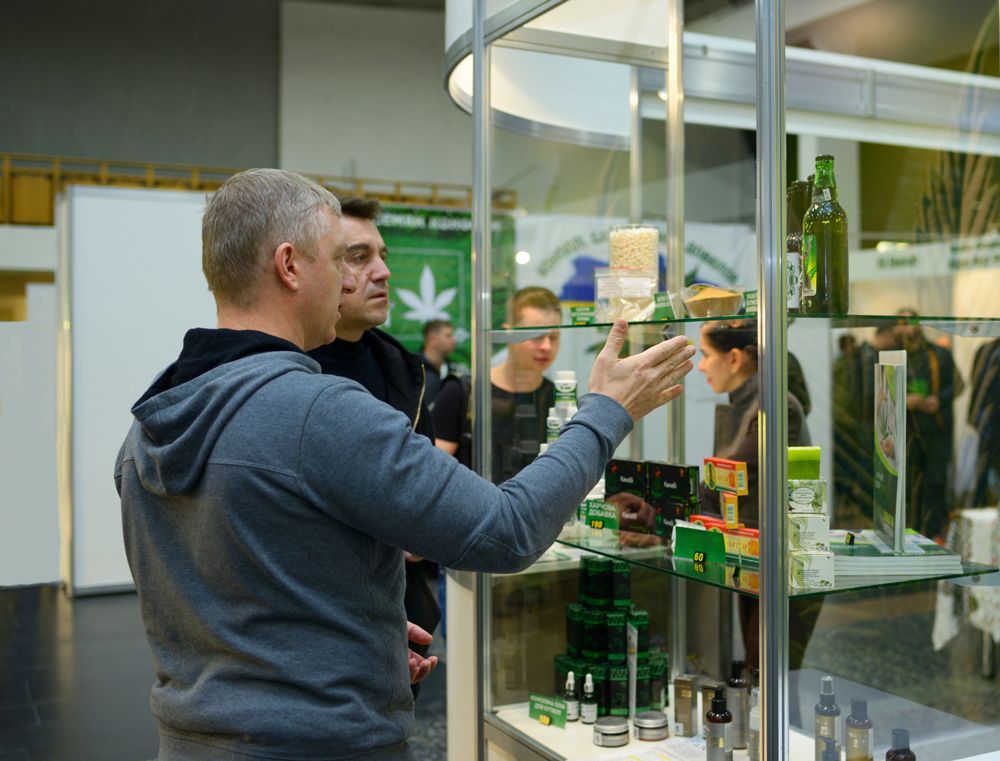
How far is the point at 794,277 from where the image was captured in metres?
1.57

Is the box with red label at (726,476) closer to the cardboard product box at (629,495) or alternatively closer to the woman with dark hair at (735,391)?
the woman with dark hair at (735,391)

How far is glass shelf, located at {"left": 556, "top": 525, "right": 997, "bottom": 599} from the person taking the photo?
164 cm

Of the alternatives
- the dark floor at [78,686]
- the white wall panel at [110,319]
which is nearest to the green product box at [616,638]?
the dark floor at [78,686]

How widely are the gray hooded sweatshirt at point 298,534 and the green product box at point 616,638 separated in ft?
3.34

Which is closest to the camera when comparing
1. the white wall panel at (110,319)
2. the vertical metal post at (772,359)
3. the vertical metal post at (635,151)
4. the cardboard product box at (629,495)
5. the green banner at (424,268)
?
the vertical metal post at (772,359)

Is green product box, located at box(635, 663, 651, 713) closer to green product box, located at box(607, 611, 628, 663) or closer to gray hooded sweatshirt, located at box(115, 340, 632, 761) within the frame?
green product box, located at box(607, 611, 628, 663)

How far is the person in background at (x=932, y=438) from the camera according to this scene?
17.7ft

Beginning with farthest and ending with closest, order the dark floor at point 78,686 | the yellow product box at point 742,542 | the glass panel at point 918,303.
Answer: the glass panel at point 918,303 < the dark floor at point 78,686 < the yellow product box at point 742,542

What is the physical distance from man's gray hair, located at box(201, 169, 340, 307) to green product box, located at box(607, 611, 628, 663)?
1.30m

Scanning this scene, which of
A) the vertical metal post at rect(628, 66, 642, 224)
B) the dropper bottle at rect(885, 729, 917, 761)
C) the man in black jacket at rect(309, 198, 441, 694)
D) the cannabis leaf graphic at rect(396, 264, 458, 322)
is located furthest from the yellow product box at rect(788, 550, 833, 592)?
the cannabis leaf graphic at rect(396, 264, 458, 322)

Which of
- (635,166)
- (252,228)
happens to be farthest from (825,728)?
(635,166)

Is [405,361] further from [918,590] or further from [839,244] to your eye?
[918,590]

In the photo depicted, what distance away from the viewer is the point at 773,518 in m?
1.50

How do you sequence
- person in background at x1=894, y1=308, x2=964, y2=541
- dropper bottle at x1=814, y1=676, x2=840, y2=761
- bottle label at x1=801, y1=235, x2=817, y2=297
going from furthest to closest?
person in background at x1=894, y1=308, x2=964, y2=541
dropper bottle at x1=814, y1=676, x2=840, y2=761
bottle label at x1=801, y1=235, x2=817, y2=297
